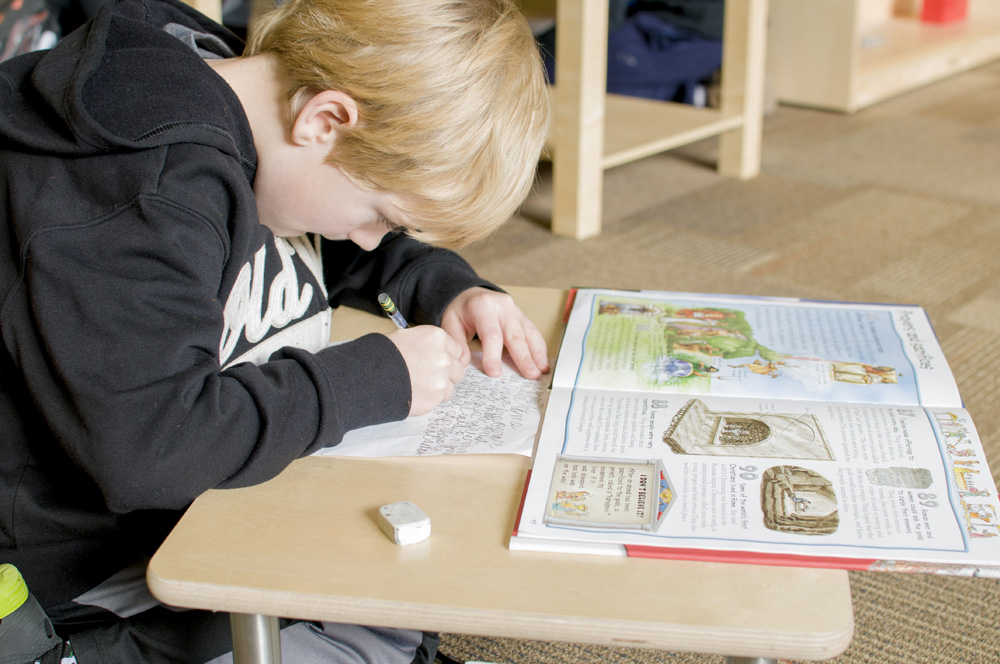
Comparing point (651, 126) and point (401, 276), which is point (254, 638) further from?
point (651, 126)

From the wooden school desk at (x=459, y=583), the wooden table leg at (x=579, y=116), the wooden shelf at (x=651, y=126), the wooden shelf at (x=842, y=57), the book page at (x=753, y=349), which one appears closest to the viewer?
the wooden school desk at (x=459, y=583)

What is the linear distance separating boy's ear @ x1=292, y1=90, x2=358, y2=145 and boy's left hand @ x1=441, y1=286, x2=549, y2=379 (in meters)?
0.19

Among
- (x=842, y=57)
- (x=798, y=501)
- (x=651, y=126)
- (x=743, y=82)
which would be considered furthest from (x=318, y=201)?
(x=842, y=57)

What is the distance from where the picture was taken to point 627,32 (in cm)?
263

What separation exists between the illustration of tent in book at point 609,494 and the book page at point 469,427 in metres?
0.04

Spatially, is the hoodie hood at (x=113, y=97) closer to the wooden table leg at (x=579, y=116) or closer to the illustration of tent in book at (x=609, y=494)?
the illustration of tent in book at (x=609, y=494)

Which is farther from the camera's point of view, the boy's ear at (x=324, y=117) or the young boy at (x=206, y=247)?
the boy's ear at (x=324, y=117)

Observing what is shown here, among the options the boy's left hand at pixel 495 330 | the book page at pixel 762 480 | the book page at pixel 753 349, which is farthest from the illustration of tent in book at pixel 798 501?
the boy's left hand at pixel 495 330

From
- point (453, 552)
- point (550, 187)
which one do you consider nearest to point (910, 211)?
point (550, 187)

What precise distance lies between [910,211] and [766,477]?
184 cm

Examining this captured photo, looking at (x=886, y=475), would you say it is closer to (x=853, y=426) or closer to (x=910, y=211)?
(x=853, y=426)

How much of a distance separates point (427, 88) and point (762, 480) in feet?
1.12

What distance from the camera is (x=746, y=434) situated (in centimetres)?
62

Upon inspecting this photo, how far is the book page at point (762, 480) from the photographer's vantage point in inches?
20.2
